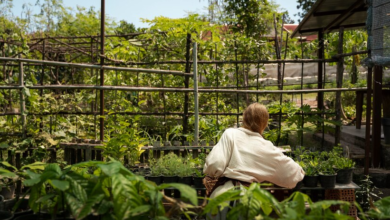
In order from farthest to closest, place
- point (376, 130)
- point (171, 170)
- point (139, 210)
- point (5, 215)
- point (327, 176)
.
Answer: point (376, 130) → point (171, 170) → point (327, 176) → point (5, 215) → point (139, 210)

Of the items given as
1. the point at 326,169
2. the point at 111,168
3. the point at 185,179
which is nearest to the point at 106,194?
the point at 111,168

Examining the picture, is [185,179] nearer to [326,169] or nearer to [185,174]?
[185,174]

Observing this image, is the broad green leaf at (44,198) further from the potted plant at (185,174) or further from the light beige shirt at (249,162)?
the potted plant at (185,174)

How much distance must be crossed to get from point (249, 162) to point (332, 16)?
5685mm

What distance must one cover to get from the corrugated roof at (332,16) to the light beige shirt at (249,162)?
434 centimetres

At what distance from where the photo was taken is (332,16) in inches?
316

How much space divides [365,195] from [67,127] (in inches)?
165

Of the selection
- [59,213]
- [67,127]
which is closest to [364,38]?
[67,127]

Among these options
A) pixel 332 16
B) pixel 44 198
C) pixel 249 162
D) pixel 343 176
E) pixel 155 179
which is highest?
pixel 332 16

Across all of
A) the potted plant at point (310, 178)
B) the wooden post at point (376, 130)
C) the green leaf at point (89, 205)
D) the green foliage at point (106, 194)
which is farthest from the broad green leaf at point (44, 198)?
the wooden post at point (376, 130)

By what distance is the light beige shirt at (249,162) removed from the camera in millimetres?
3207

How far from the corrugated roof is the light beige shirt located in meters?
4.34

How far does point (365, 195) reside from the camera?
4793 millimetres

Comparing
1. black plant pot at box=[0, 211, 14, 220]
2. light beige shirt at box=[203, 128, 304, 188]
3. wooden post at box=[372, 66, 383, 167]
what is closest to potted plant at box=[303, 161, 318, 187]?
light beige shirt at box=[203, 128, 304, 188]
